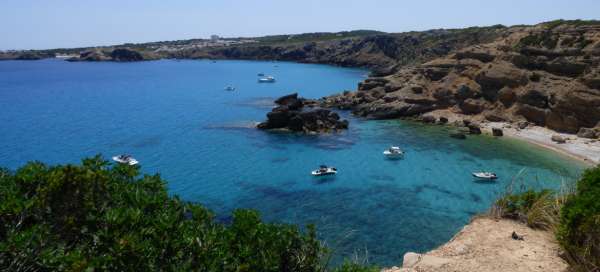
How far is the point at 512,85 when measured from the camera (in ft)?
213

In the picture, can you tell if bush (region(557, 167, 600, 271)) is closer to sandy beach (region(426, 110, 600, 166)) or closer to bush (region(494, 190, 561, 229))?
bush (region(494, 190, 561, 229))

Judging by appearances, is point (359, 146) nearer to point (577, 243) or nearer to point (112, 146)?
point (112, 146)

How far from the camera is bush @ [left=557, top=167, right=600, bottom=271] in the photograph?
11781 mm

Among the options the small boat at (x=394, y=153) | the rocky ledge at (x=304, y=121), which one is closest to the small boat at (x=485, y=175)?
the small boat at (x=394, y=153)

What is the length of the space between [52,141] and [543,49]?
2753 inches

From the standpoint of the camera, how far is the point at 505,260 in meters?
14.0

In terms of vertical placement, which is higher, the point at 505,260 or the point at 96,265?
the point at 96,265

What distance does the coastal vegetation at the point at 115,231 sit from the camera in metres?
7.46

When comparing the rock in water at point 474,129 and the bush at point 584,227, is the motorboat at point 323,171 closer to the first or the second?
the rock in water at point 474,129

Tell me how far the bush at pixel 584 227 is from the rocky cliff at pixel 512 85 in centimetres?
4706

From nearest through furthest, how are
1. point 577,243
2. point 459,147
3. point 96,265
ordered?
point 96,265, point 577,243, point 459,147

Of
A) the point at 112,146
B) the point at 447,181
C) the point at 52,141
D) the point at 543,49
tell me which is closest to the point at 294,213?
the point at 447,181

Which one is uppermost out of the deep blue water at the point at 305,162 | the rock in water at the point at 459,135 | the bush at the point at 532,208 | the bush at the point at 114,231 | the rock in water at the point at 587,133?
the bush at the point at 114,231

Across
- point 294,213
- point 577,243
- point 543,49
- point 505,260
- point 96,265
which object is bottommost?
point 294,213
